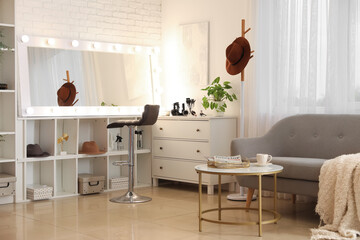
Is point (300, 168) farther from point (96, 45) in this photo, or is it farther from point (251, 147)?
point (96, 45)

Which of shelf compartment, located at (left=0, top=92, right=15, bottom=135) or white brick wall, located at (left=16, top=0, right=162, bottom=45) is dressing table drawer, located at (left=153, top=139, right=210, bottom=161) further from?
shelf compartment, located at (left=0, top=92, right=15, bottom=135)

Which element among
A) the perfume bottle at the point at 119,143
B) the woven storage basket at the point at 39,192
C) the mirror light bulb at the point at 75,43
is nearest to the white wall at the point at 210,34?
the perfume bottle at the point at 119,143

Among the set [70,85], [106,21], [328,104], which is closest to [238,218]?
[328,104]

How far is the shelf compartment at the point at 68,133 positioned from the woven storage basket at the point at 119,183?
1.94 feet

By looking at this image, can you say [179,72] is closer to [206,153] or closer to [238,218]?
[206,153]

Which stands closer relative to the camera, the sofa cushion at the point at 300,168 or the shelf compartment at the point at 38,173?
the sofa cushion at the point at 300,168

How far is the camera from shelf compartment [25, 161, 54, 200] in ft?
18.4

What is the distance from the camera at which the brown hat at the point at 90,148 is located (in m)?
5.81

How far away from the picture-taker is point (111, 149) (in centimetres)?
612

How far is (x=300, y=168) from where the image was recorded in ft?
14.2

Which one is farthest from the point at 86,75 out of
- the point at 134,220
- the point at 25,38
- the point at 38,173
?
the point at 134,220

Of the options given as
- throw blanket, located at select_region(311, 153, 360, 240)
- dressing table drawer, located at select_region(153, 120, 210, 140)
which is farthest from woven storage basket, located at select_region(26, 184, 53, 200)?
throw blanket, located at select_region(311, 153, 360, 240)

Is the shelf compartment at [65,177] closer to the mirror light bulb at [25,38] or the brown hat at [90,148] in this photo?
the brown hat at [90,148]

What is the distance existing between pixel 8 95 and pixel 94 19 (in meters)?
1.42
